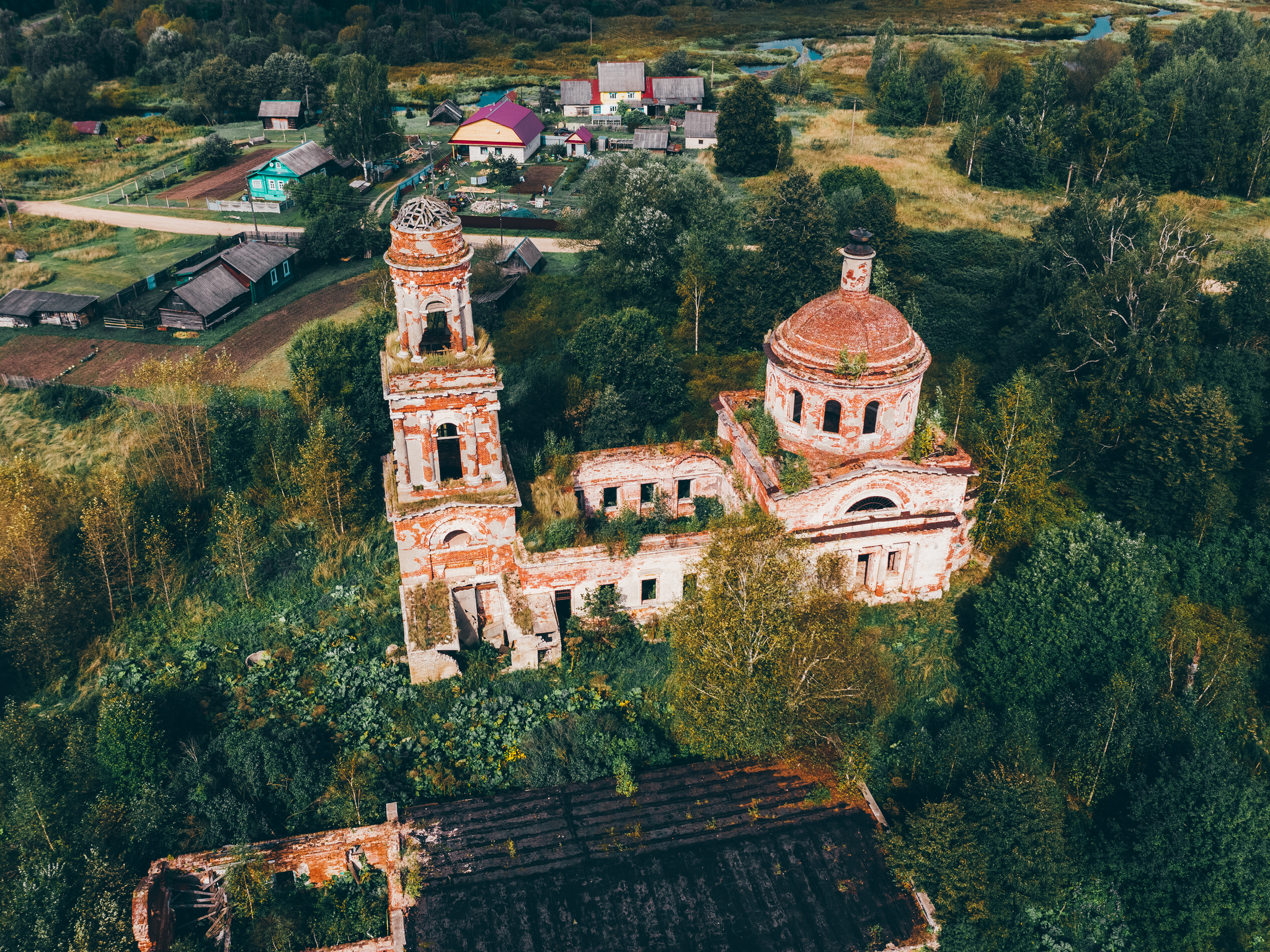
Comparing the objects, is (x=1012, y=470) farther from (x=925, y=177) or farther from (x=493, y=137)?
(x=493, y=137)

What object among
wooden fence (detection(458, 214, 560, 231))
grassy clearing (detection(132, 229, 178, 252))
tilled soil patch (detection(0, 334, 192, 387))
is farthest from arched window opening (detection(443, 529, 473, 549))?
grassy clearing (detection(132, 229, 178, 252))

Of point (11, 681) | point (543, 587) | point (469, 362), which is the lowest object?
point (11, 681)

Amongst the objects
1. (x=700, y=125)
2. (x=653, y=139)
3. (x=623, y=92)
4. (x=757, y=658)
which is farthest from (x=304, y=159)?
(x=757, y=658)

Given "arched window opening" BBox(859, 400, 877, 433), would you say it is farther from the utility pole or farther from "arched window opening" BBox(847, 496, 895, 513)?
the utility pole

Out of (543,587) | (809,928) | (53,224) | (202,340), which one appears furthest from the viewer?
(53,224)

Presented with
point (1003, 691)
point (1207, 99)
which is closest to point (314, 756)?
point (1003, 691)

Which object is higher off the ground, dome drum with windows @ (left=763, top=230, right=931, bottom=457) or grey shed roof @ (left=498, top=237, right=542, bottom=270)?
dome drum with windows @ (left=763, top=230, right=931, bottom=457)

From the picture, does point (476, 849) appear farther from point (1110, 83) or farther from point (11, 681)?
point (1110, 83)
